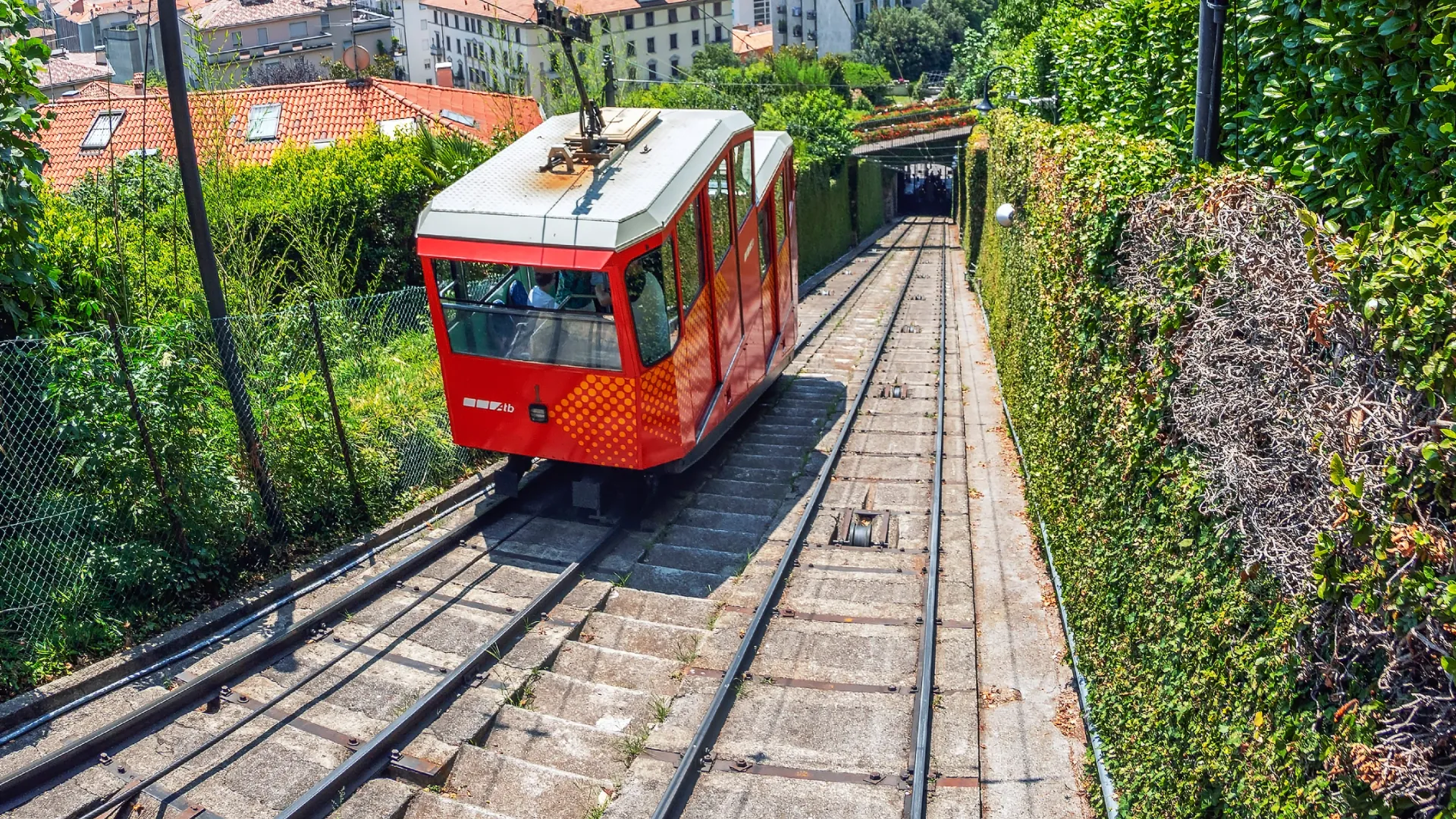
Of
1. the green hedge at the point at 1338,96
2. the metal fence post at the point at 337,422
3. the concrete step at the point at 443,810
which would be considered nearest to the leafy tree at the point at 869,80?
the metal fence post at the point at 337,422

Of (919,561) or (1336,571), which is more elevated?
(1336,571)

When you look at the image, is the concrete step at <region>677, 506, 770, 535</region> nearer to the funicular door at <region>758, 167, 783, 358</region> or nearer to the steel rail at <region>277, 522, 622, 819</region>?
the steel rail at <region>277, 522, 622, 819</region>

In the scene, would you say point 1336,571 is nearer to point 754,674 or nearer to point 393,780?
point 754,674

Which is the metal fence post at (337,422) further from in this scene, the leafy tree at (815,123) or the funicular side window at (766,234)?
the leafy tree at (815,123)

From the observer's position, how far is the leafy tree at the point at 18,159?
297 inches

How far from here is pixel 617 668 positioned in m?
7.90

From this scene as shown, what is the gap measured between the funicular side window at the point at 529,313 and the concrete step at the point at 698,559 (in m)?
1.89

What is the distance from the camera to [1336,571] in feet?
11.4

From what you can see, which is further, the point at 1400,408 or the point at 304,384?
the point at 304,384

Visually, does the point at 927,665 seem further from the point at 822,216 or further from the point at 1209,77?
the point at 822,216

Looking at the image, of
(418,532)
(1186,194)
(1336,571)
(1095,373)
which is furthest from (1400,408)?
(418,532)

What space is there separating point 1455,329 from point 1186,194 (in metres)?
3.25

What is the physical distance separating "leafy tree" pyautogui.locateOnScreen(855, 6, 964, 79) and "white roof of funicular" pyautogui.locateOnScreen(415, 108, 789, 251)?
8053 cm

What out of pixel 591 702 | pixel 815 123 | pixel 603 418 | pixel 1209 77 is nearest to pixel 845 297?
pixel 815 123
